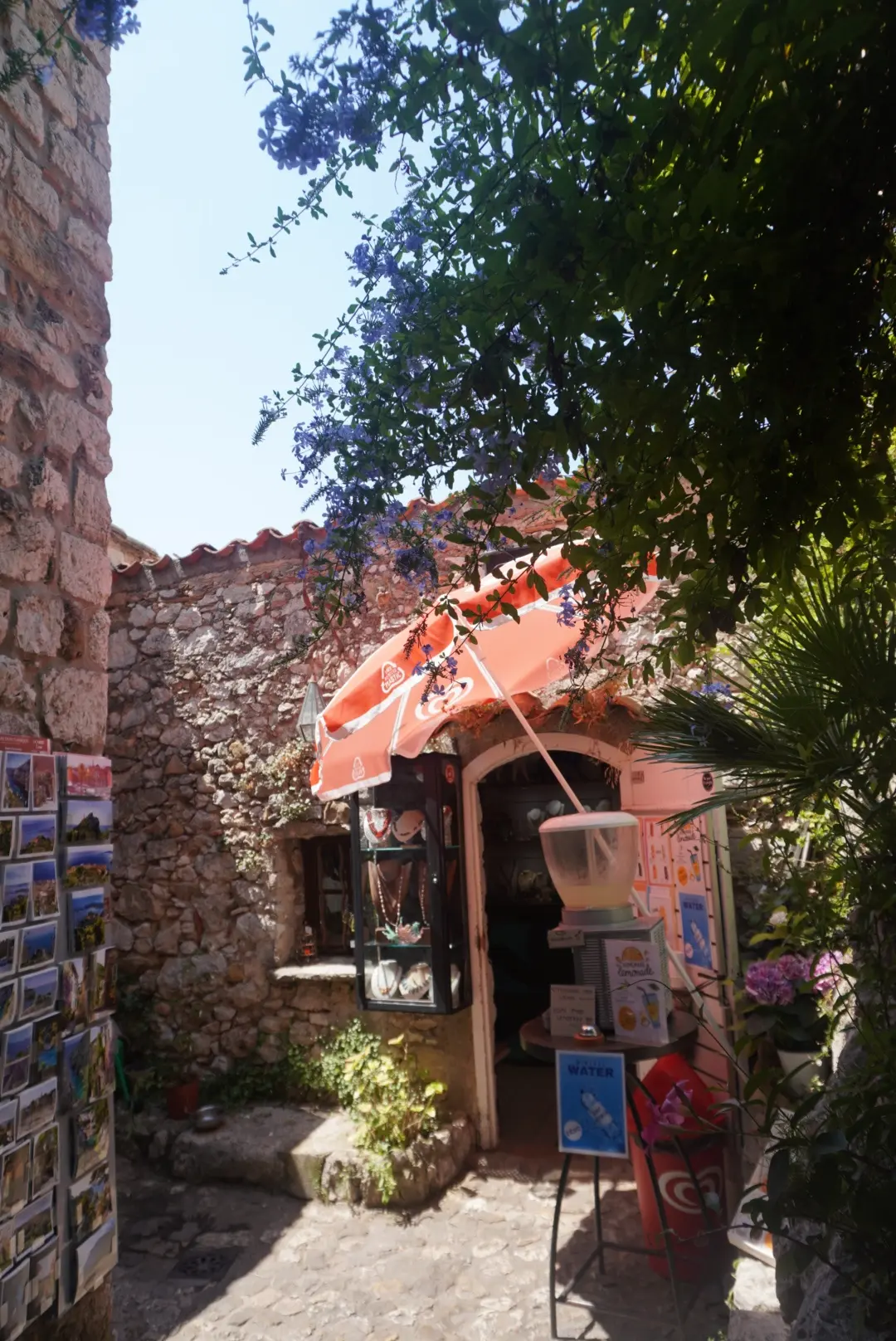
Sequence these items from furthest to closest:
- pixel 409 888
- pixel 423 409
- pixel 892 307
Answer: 1. pixel 409 888
2. pixel 423 409
3. pixel 892 307

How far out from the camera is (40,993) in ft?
6.63

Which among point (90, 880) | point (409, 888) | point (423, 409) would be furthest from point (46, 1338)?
point (409, 888)

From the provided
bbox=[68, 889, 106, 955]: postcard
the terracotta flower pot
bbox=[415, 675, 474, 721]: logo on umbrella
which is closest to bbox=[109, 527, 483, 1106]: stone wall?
the terracotta flower pot

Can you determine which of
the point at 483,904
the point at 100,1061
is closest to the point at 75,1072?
the point at 100,1061

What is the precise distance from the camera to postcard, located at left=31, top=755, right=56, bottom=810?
2.08 meters

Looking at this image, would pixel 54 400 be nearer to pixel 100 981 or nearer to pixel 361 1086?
pixel 100 981

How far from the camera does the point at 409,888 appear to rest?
501 centimetres

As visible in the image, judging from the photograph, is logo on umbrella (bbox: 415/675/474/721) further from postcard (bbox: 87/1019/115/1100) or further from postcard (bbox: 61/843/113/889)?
postcard (bbox: 87/1019/115/1100)

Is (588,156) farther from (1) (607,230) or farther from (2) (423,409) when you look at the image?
(2) (423,409)

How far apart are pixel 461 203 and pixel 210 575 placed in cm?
515

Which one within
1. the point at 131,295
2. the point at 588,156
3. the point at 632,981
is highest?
the point at 131,295

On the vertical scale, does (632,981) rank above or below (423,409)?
below

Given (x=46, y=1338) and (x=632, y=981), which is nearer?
(x=46, y=1338)

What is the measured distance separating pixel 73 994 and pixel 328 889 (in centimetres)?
385
